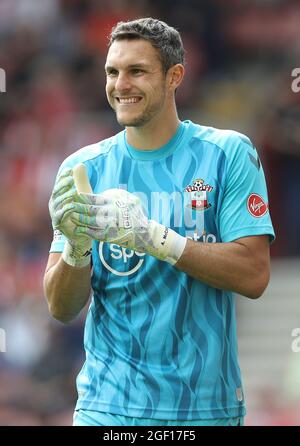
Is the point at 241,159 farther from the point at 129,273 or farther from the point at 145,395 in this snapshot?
the point at 145,395

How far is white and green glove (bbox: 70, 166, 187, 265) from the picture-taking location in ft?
13.2

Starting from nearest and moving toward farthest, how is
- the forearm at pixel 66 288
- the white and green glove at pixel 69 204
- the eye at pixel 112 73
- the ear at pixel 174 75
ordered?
the white and green glove at pixel 69 204 → the forearm at pixel 66 288 → the eye at pixel 112 73 → the ear at pixel 174 75

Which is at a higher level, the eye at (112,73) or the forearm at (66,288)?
the eye at (112,73)

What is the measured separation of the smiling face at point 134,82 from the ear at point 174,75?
0.29ft

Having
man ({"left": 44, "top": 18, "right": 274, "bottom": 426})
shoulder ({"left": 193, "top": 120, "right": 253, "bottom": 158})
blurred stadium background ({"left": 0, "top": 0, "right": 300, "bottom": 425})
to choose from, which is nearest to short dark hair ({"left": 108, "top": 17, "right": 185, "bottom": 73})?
man ({"left": 44, "top": 18, "right": 274, "bottom": 426})

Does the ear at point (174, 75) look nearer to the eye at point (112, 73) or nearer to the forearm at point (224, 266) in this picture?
the eye at point (112, 73)

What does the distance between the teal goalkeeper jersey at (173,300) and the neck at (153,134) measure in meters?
0.03

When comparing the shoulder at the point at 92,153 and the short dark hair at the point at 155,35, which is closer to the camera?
the short dark hair at the point at 155,35

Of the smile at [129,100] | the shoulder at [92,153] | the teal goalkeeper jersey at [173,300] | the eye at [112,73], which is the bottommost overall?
the teal goalkeeper jersey at [173,300]

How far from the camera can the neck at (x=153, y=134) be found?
14.5 feet

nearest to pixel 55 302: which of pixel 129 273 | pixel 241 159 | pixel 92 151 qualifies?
pixel 129 273

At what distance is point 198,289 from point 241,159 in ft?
1.81

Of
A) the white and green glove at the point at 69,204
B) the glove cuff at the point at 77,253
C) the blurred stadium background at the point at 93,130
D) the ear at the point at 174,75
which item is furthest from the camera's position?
the blurred stadium background at the point at 93,130

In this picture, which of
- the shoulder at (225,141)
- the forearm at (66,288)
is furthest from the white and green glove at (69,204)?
the shoulder at (225,141)
